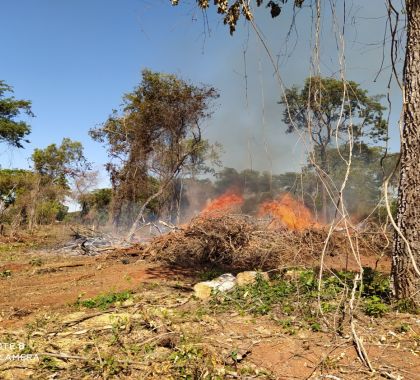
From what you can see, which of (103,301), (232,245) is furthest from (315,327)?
(232,245)

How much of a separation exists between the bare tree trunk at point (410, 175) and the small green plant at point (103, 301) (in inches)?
157

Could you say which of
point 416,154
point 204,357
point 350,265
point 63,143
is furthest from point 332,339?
point 63,143

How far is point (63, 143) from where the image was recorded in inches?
1300

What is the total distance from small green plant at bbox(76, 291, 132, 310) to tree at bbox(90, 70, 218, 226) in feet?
44.0

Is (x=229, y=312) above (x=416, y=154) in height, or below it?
below

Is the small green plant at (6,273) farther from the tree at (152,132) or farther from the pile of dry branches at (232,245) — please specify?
the tree at (152,132)

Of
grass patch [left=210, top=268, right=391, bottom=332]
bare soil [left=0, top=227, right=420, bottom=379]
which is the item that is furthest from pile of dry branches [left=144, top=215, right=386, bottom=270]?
bare soil [left=0, top=227, right=420, bottom=379]

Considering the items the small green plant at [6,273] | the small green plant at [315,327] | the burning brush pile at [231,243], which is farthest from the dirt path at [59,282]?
the small green plant at [315,327]

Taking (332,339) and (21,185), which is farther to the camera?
(21,185)

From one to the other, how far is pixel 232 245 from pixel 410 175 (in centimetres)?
515

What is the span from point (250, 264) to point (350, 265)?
8.36 ft

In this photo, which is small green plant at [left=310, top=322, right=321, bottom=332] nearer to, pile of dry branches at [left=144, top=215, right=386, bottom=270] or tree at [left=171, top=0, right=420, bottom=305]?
tree at [left=171, top=0, right=420, bottom=305]

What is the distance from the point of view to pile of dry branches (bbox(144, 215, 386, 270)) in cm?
893

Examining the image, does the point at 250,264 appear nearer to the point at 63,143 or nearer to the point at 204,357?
the point at 204,357
